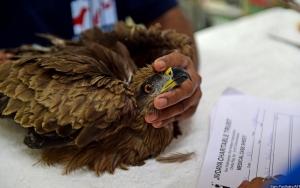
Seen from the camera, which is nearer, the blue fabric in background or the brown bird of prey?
the brown bird of prey

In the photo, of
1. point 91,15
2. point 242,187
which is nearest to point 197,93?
point 242,187

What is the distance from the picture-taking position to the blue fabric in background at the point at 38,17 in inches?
53.2

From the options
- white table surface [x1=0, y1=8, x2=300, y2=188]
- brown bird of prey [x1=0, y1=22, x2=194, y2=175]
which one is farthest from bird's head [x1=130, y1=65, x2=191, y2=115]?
white table surface [x1=0, y1=8, x2=300, y2=188]

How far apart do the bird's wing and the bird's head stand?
0.04 metres

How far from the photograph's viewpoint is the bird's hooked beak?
919 millimetres

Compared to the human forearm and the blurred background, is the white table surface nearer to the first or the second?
the human forearm

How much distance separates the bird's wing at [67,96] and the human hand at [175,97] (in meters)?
0.08

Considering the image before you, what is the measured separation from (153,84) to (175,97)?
0.07 metres

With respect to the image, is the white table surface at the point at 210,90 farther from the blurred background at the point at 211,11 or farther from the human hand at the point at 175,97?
the blurred background at the point at 211,11

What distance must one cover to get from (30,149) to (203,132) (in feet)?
1.75

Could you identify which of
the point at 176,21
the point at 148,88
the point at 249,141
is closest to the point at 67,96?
the point at 148,88

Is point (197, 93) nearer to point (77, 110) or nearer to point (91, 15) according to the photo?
point (77, 110)

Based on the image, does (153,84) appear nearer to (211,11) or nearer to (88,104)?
(88,104)

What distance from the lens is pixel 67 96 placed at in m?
0.86
